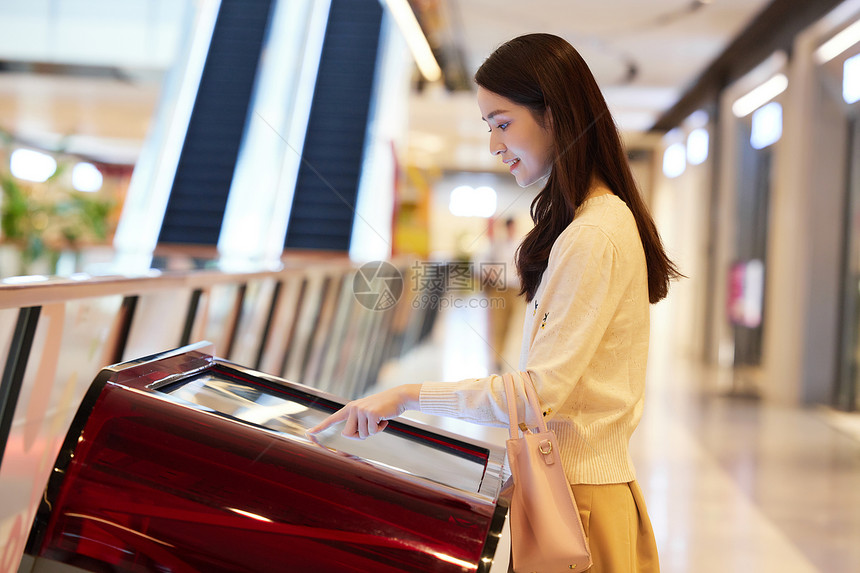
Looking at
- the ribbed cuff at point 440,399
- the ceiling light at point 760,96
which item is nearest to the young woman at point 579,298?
the ribbed cuff at point 440,399

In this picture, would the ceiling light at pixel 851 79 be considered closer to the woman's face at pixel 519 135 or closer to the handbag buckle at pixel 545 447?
the woman's face at pixel 519 135

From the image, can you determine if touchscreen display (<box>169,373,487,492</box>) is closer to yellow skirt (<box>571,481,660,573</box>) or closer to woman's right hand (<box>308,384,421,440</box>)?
woman's right hand (<box>308,384,421,440</box>)

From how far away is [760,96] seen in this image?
8.58m

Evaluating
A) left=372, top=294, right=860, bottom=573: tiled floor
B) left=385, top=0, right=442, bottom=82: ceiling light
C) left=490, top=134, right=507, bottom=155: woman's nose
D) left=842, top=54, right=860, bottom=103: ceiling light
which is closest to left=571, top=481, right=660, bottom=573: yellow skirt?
left=372, top=294, right=860, bottom=573: tiled floor

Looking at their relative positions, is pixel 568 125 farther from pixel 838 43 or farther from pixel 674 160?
pixel 674 160

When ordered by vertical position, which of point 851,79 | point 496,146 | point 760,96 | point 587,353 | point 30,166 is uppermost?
point 760,96

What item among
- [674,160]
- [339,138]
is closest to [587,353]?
[339,138]

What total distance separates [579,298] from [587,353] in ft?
0.24

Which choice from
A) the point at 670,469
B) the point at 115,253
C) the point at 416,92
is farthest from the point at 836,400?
the point at 416,92

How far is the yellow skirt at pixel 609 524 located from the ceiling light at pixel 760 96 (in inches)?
299

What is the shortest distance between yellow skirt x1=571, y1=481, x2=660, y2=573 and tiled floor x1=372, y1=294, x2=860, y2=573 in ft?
1.26

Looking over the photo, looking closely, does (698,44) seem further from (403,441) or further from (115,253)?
(403,441)

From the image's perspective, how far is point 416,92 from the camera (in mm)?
14258

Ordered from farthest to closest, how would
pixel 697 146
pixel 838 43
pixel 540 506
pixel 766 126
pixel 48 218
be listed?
pixel 697 146 → pixel 766 126 → pixel 48 218 → pixel 838 43 → pixel 540 506
